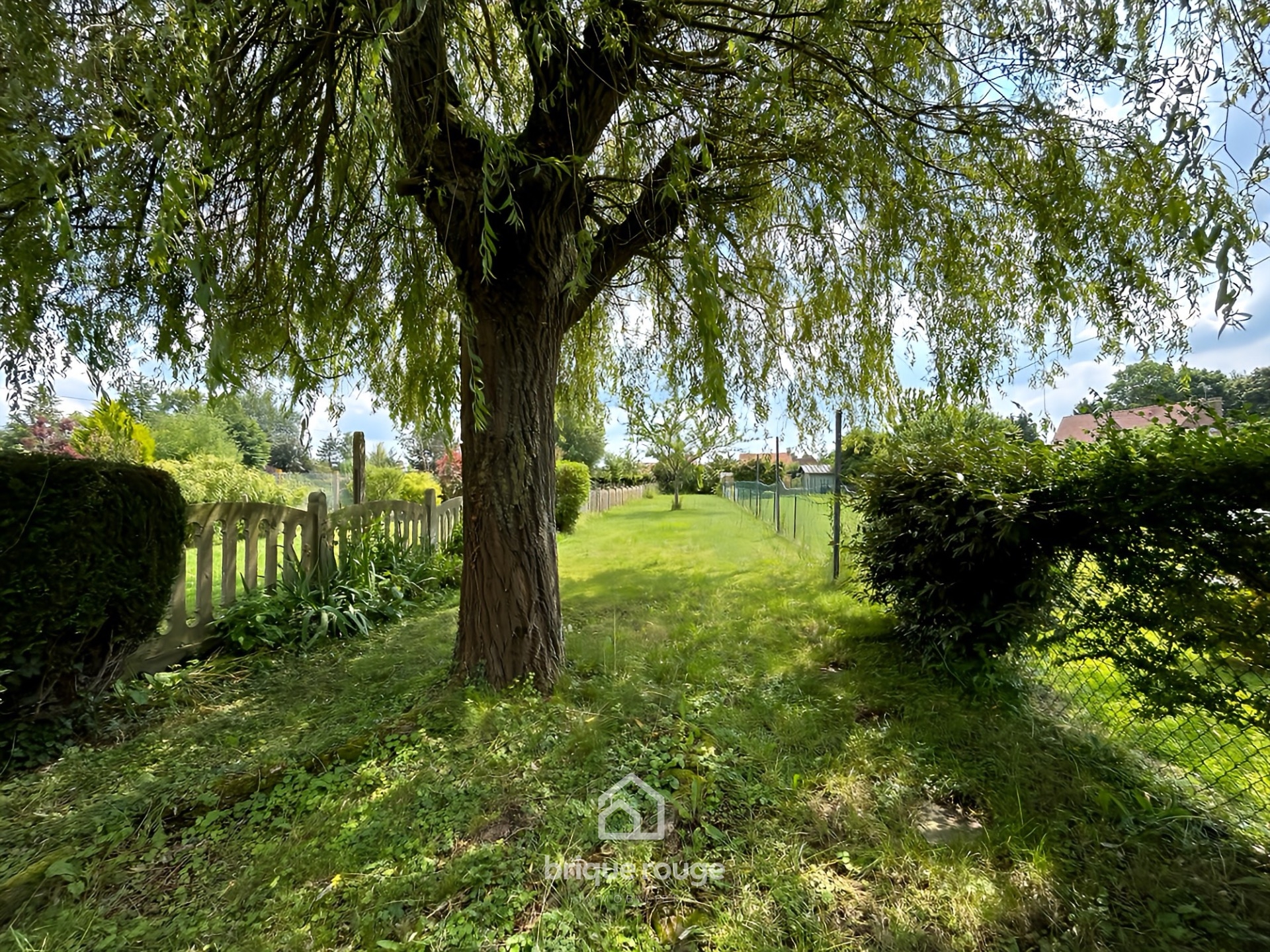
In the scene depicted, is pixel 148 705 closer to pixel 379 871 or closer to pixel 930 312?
pixel 379 871

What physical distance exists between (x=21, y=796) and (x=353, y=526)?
122 inches

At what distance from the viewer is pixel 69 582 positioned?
241cm

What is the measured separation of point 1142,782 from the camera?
2156mm

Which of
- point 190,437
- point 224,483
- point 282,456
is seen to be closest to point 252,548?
point 224,483

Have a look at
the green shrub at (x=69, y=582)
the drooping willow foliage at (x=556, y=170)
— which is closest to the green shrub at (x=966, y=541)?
the drooping willow foliage at (x=556, y=170)

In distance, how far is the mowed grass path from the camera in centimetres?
153

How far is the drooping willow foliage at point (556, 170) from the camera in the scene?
6.50ft

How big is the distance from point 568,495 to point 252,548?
25.8 feet

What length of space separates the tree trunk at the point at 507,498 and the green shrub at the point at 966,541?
8.58 ft

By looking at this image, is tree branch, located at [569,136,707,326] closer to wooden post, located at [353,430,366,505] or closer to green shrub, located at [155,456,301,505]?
wooden post, located at [353,430,366,505]

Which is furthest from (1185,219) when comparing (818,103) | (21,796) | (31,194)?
(21,796)

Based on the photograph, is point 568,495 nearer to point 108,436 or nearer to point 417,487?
point 417,487

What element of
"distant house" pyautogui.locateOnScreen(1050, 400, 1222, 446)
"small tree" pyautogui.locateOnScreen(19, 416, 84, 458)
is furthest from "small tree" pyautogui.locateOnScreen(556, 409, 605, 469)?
"small tree" pyautogui.locateOnScreen(19, 416, 84, 458)

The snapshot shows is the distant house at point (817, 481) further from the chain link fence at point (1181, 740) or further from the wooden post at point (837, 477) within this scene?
the chain link fence at point (1181, 740)
